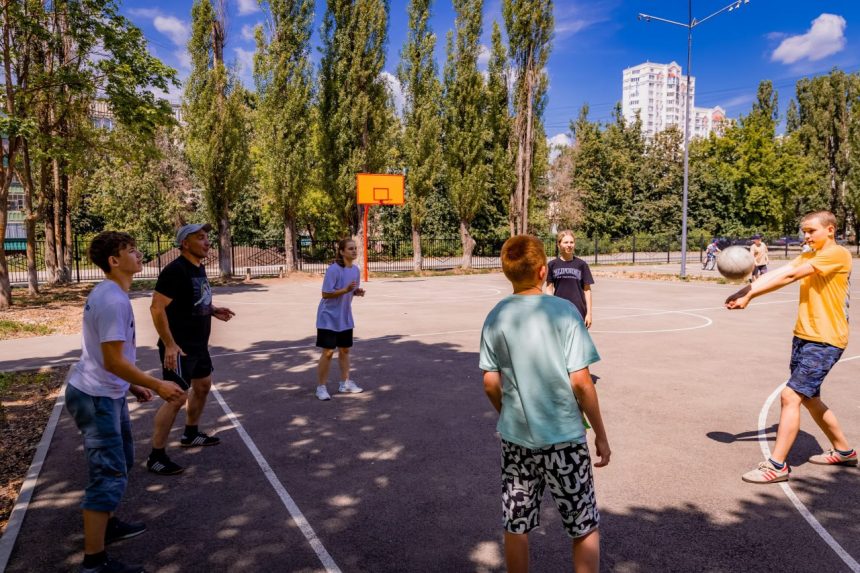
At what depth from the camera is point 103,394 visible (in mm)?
3396

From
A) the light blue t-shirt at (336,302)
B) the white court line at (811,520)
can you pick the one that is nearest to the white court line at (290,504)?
the light blue t-shirt at (336,302)

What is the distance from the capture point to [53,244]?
2252 cm

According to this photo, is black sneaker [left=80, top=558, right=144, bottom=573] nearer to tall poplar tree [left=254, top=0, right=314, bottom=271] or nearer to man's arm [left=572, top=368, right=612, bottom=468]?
man's arm [left=572, top=368, right=612, bottom=468]

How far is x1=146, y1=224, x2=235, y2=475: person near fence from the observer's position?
4.69 meters

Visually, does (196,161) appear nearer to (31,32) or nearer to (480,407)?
(31,32)

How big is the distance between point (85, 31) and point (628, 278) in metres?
23.1

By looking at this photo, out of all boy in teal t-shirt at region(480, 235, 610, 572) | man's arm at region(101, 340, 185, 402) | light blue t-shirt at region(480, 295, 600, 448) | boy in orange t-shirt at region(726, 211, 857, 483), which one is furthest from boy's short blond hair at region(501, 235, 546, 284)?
boy in orange t-shirt at region(726, 211, 857, 483)

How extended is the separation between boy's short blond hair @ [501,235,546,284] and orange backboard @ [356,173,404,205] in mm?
24262

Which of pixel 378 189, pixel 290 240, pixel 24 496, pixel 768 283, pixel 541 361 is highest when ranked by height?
pixel 378 189

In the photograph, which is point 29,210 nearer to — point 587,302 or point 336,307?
point 336,307

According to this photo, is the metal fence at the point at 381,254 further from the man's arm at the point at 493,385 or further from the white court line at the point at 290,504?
the man's arm at the point at 493,385

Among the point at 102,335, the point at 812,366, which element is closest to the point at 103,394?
the point at 102,335

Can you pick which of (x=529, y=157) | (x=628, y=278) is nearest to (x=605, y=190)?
(x=529, y=157)

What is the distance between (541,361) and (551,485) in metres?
0.58
